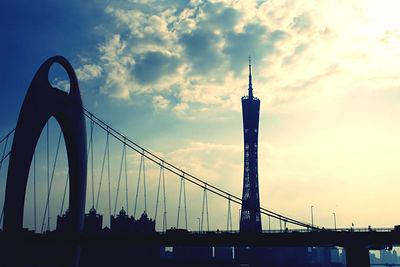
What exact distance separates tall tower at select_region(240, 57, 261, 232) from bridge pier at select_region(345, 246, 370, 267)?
105155mm

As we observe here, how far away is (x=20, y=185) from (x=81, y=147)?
12.8 m

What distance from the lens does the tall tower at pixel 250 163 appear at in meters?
174

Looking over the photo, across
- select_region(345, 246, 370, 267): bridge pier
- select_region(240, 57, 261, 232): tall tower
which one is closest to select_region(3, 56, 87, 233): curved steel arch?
select_region(345, 246, 370, 267): bridge pier

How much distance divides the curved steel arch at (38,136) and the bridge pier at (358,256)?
3778cm

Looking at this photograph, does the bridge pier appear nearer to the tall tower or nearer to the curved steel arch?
the curved steel arch

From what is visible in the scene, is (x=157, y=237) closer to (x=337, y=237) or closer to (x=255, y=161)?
(x=337, y=237)

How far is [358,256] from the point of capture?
6562 centimetres

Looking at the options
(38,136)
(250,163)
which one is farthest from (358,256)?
(250,163)

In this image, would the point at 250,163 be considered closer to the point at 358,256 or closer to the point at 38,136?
the point at 358,256

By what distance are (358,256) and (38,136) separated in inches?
1796

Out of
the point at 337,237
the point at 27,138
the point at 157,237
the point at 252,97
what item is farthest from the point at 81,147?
the point at 252,97

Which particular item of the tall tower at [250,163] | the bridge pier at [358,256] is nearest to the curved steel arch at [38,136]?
the bridge pier at [358,256]

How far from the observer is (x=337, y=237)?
220 feet

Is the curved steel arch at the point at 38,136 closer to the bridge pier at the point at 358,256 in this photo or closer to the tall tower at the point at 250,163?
the bridge pier at the point at 358,256
